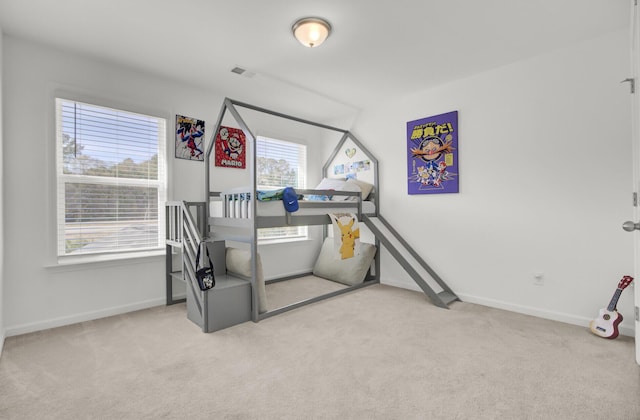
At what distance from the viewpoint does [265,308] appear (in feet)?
9.12

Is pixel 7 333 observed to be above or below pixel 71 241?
below

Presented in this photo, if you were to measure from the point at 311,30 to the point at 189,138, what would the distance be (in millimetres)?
1746

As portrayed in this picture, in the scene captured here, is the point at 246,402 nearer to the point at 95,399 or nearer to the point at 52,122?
the point at 95,399

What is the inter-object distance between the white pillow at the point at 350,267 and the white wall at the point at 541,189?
61 centimetres

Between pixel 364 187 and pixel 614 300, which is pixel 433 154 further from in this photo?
pixel 614 300

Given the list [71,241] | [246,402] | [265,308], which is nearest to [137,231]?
[71,241]

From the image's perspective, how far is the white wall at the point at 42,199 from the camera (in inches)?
94.2

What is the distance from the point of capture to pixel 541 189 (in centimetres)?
274

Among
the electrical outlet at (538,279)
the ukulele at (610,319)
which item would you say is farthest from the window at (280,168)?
the ukulele at (610,319)

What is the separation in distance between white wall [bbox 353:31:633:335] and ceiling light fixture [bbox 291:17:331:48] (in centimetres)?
166

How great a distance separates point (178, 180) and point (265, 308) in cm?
155

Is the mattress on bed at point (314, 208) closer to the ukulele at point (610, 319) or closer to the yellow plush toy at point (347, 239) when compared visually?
the yellow plush toy at point (347, 239)

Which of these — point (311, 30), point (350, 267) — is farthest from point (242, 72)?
point (350, 267)

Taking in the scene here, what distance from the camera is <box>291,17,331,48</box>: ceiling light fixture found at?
2.16 meters
